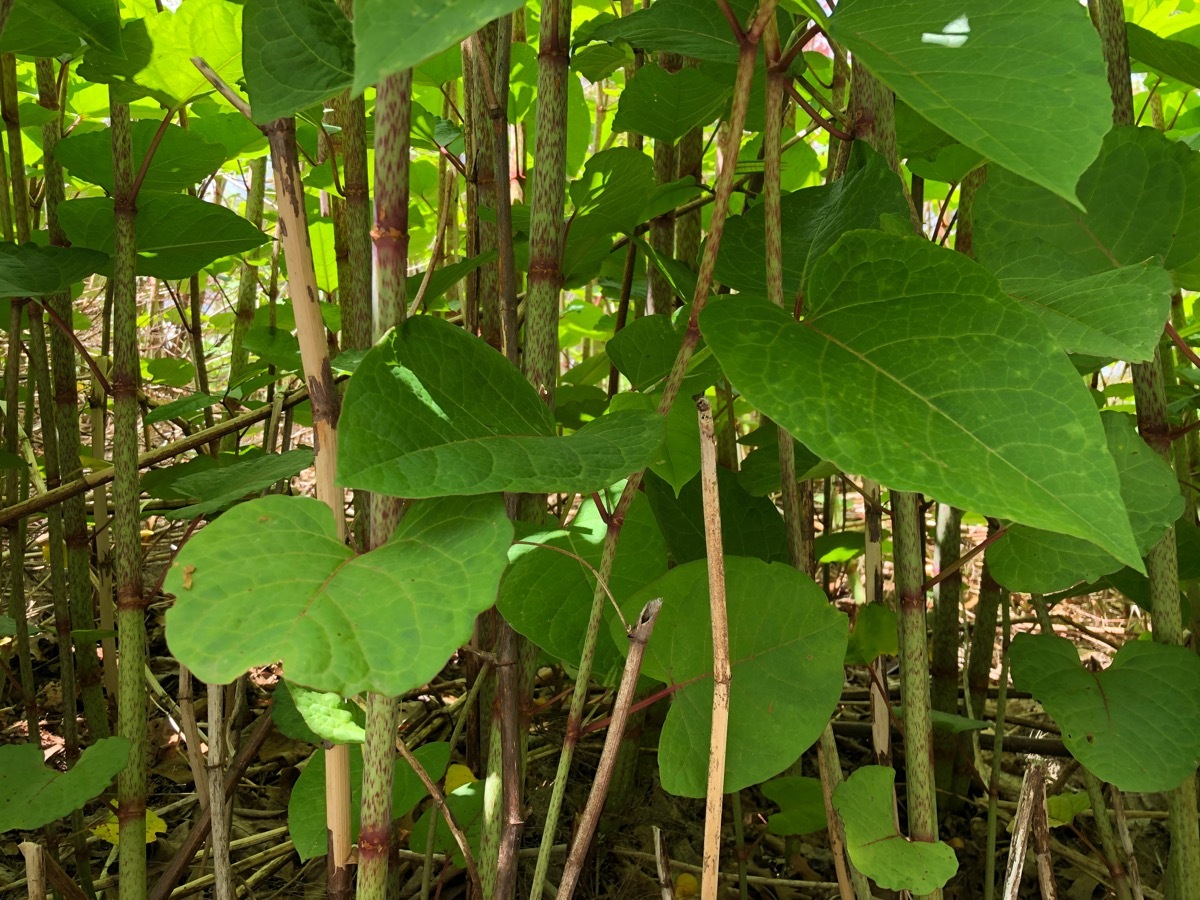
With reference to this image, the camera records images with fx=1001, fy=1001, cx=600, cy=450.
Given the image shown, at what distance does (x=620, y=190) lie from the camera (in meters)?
0.95

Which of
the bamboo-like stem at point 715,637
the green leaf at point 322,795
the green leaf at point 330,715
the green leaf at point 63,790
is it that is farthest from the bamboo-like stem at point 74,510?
the bamboo-like stem at point 715,637

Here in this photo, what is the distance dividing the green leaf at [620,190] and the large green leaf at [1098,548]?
45 centimetres

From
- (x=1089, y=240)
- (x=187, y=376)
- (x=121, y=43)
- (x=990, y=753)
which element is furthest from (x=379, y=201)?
(x=187, y=376)

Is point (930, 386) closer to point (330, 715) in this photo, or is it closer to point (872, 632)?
point (330, 715)

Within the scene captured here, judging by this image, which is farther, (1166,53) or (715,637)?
(1166,53)

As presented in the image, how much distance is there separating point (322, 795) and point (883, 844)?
0.44 m

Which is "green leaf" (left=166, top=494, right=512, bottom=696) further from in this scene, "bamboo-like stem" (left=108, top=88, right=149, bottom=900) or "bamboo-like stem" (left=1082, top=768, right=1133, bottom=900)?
"bamboo-like stem" (left=1082, top=768, right=1133, bottom=900)

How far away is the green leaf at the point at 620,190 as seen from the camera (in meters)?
0.95

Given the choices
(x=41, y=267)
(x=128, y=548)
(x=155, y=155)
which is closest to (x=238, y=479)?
(x=128, y=548)

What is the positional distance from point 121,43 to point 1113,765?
101cm

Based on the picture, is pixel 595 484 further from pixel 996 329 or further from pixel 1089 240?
pixel 1089 240

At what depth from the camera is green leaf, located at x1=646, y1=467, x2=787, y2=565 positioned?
3.15 feet

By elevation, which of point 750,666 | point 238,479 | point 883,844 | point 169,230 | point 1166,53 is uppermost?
point 1166,53

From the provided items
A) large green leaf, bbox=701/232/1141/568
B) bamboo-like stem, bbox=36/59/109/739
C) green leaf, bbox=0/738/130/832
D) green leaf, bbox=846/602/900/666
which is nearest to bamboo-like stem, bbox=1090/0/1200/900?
green leaf, bbox=846/602/900/666
